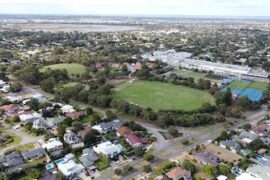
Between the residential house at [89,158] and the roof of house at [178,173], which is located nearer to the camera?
the roof of house at [178,173]

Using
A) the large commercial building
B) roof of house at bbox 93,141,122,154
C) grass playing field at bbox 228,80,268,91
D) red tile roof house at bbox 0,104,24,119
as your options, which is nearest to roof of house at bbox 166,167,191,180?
roof of house at bbox 93,141,122,154

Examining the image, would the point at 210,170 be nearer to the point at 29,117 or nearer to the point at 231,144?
the point at 231,144

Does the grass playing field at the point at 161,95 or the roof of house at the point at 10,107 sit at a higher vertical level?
the roof of house at the point at 10,107

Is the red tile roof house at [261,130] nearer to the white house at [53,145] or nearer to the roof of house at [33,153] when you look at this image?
the white house at [53,145]

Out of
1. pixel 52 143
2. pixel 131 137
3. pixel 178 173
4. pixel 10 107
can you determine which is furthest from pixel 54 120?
pixel 178 173

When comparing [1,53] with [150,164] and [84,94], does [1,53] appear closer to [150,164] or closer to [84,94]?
[84,94]

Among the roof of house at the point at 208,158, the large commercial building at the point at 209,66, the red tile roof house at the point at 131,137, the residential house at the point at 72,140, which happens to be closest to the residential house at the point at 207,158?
the roof of house at the point at 208,158

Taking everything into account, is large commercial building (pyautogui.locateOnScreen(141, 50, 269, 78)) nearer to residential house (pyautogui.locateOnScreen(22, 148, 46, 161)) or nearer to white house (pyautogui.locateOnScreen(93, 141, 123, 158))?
white house (pyautogui.locateOnScreen(93, 141, 123, 158))
